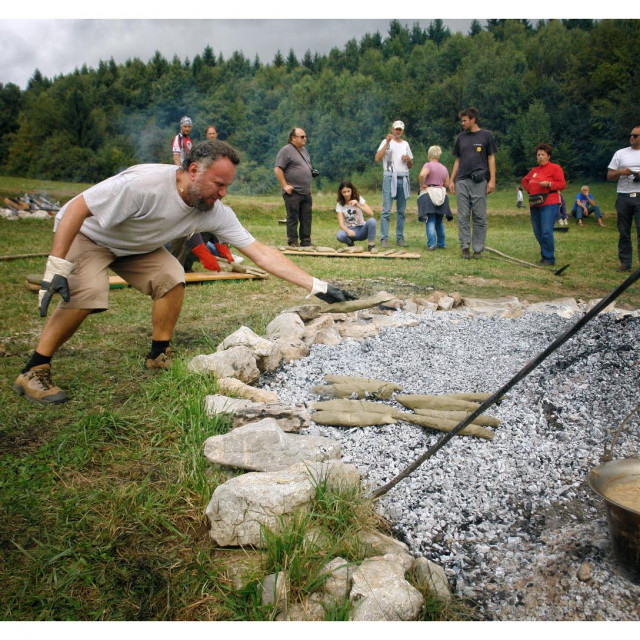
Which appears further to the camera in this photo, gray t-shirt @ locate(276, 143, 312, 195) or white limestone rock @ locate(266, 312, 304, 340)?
gray t-shirt @ locate(276, 143, 312, 195)

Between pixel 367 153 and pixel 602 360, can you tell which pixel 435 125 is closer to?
pixel 367 153

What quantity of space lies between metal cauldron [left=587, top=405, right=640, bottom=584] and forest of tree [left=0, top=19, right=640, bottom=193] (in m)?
9.37

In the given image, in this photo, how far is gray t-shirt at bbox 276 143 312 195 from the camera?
773 centimetres

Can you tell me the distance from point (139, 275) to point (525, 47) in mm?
14120

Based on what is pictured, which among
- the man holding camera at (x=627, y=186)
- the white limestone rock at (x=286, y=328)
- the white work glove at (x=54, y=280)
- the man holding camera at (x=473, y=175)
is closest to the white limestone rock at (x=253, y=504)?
the white work glove at (x=54, y=280)

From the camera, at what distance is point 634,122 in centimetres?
934

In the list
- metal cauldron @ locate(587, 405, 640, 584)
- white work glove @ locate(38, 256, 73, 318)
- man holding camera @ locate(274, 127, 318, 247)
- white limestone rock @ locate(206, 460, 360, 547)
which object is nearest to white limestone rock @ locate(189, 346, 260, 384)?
white work glove @ locate(38, 256, 73, 318)

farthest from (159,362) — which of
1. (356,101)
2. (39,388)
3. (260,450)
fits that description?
(356,101)

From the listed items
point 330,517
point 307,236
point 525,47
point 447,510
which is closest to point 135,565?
point 330,517

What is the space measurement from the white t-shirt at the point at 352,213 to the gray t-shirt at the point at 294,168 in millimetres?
563

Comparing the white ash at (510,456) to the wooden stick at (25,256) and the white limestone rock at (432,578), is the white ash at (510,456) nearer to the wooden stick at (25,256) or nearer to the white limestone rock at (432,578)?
the white limestone rock at (432,578)

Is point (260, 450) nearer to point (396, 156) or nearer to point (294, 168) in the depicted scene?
point (294, 168)

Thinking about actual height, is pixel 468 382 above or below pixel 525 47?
below

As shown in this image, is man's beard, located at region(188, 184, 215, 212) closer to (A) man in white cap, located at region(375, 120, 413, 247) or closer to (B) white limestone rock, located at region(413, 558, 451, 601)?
(B) white limestone rock, located at region(413, 558, 451, 601)
